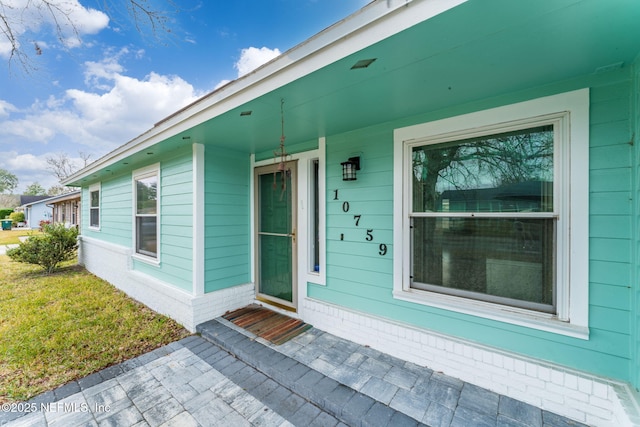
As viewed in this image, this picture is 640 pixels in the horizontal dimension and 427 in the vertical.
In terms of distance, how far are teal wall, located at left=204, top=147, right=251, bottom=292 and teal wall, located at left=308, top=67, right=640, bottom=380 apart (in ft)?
6.36

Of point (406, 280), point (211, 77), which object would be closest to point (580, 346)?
point (406, 280)

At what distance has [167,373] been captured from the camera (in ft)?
7.62

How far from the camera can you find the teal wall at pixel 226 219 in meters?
3.31

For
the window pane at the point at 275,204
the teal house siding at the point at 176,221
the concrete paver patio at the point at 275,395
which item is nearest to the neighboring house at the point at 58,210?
the teal house siding at the point at 176,221

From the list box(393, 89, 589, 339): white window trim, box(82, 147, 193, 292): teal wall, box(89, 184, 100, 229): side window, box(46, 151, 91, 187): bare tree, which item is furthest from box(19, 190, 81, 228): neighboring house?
box(393, 89, 589, 339): white window trim

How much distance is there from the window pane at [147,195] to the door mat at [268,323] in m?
2.23

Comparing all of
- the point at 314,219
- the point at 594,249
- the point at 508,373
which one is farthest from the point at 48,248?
the point at 594,249

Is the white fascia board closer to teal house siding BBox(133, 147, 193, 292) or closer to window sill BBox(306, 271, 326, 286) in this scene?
teal house siding BBox(133, 147, 193, 292)

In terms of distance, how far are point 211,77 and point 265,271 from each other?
298cm

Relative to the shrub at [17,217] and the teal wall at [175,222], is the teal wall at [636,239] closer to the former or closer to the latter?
the teal wall at [175,222]

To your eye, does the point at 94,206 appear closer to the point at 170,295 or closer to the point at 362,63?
the point at 170,295

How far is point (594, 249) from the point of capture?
165 cm

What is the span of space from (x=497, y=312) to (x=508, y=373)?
440mm

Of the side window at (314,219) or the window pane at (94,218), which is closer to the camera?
the side window at (314,219)
